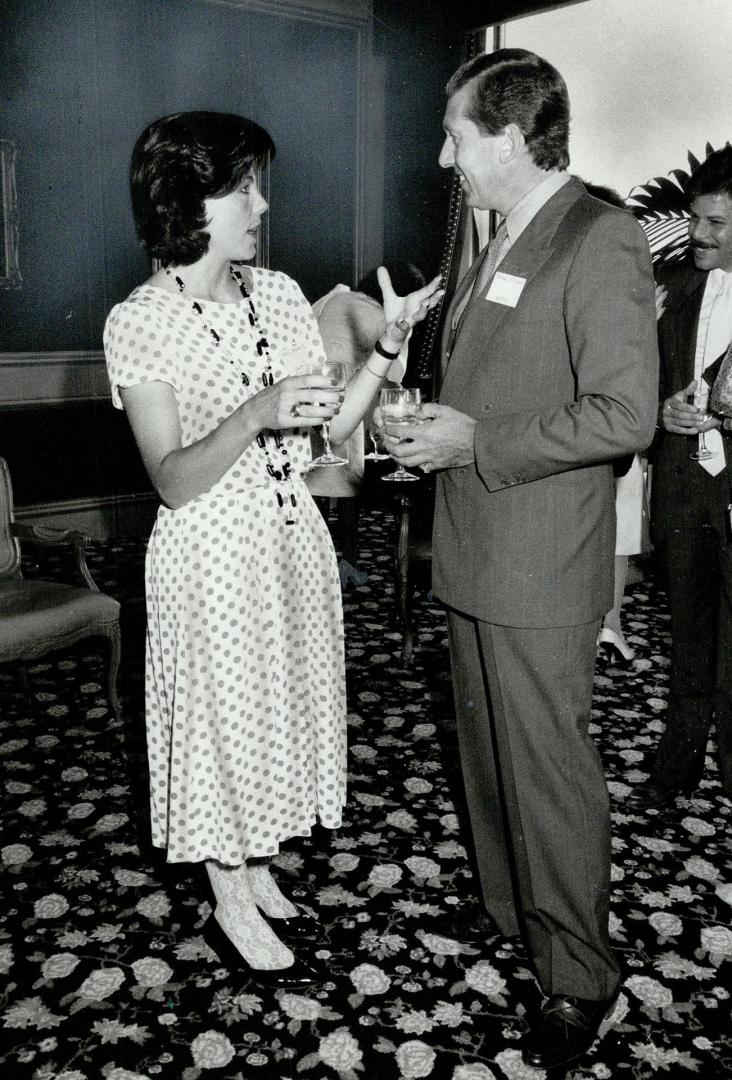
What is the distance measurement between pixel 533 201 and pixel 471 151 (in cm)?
15

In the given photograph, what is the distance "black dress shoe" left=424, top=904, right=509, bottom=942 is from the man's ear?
1769 mm

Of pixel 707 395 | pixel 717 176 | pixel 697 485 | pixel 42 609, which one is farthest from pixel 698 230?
pixel 42 609

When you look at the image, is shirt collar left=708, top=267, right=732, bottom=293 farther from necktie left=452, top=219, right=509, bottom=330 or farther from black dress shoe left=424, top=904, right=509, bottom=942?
black dress shoe left=424, top=904, right=509, bottom=942

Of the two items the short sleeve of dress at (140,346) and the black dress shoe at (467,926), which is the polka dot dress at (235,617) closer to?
the short sleeve of dress at (140,346)

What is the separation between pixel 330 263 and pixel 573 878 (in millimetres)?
6767

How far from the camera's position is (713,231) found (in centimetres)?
285

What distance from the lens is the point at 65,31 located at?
6.28 meters

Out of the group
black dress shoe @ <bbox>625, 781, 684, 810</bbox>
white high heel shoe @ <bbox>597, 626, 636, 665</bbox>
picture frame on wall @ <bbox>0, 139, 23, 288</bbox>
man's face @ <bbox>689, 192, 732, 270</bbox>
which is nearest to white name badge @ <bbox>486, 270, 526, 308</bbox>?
man's face @ <bbox>689, 192, 732, 270</bbox>

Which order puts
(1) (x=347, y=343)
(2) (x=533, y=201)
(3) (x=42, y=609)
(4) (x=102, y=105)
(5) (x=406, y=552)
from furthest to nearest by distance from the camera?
(4) (x=102, y=105), (1) (x=347, y=343), (5) (x=406, y=552), (3) (x=42, y=609), (2) (x=533, y=201)

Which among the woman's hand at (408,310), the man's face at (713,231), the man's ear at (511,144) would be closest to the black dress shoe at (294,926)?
the woman's hand at (408,310)

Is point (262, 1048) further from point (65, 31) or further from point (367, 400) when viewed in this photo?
point (65, 31)

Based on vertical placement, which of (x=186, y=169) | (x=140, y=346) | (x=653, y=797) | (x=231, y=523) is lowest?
(x=653, y=797)

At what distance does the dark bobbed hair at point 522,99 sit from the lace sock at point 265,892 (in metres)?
1.75

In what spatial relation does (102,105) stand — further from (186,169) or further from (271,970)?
(271,970)
